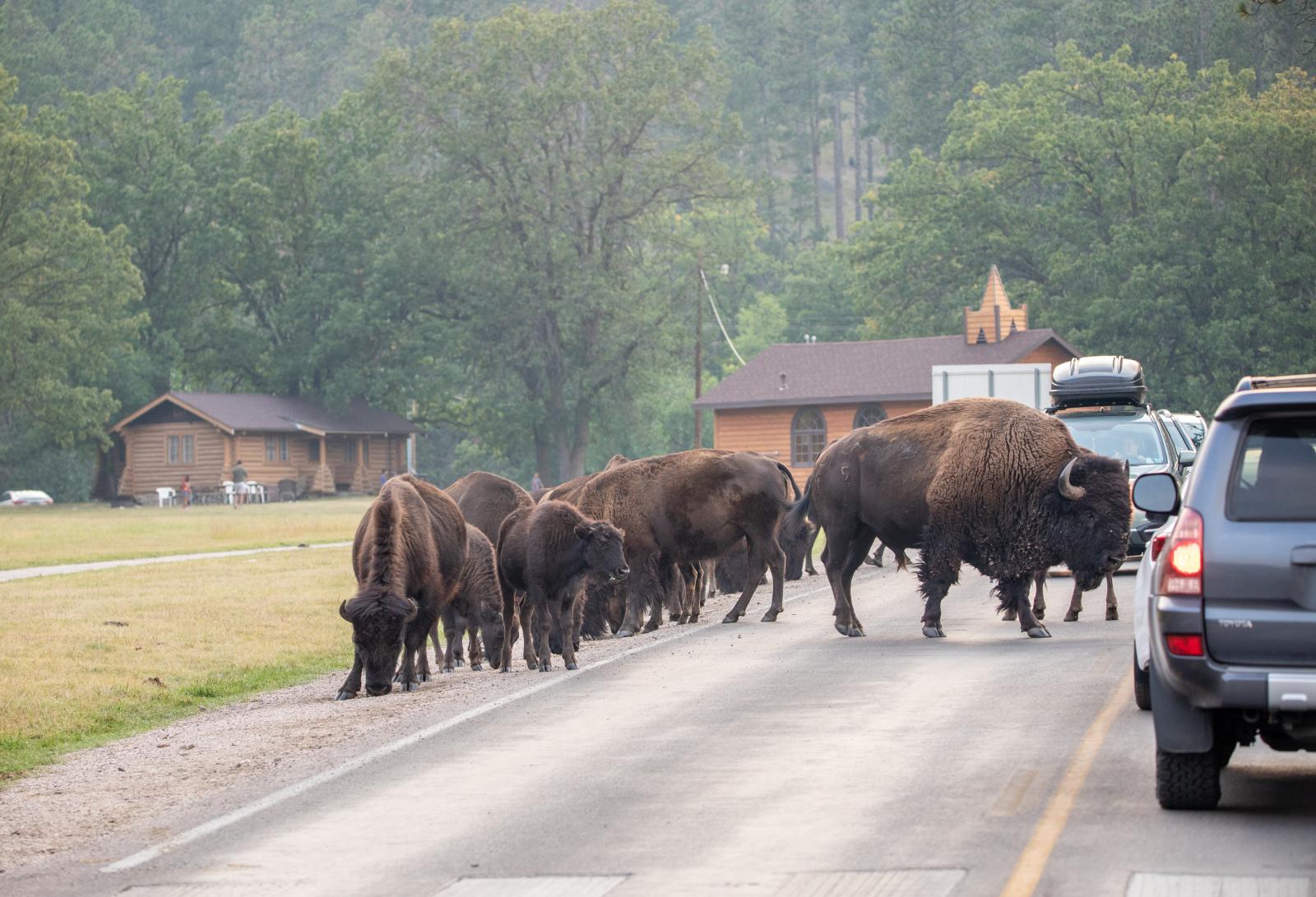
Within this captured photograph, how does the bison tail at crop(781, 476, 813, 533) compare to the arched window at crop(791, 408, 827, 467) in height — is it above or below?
below

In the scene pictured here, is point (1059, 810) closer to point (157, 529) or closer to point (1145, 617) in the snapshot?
point (1145, 617)

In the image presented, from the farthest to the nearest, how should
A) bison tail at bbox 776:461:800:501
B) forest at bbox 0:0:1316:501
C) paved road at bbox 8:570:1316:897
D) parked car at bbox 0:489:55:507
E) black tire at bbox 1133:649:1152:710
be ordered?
parked car at bbox 0:489:55:507
forest at bbox 0:0:1316:501
bison tail at bbox 776:461:800:501
black tire at bbox 1133:649:1152:710
paved road at bbox 8:570:1316:897

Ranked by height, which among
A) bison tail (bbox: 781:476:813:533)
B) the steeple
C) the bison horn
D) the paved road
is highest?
the steeple

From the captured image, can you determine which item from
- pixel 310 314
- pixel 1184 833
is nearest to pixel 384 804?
pixel 1184 833

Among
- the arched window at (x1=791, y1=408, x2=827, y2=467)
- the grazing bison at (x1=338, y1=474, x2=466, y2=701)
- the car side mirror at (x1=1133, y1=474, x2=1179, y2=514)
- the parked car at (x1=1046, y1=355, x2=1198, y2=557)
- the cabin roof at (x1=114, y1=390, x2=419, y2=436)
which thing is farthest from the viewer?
the cabin roof at (x1=114, y1=390, x2=419, y2=436)

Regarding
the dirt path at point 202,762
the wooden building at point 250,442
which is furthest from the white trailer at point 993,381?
the wooden building at point 250,442

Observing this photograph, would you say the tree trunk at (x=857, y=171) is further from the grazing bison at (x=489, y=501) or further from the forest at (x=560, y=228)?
the grazing bison at (x=489, y=501)

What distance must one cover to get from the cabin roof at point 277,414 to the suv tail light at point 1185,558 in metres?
74.9

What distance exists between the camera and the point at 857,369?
62938 mm

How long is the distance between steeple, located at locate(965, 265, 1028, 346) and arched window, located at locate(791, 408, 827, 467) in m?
5.43

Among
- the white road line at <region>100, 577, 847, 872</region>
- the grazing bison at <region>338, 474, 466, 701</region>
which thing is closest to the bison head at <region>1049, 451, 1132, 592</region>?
Result: the white road line at <region>100, 577, 847, 872</region>

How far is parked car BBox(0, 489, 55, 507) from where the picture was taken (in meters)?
83.9

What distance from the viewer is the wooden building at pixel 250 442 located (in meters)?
82.1

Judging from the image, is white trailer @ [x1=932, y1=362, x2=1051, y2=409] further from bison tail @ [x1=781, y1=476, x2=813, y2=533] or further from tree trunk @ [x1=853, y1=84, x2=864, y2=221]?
tree trunk @ [x1=853, y1=84, x2=864, y2=221]
